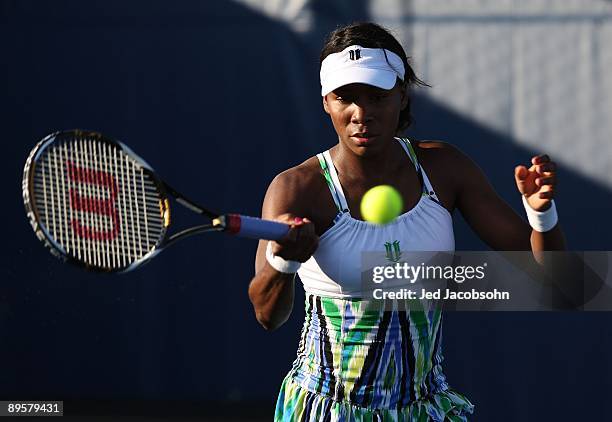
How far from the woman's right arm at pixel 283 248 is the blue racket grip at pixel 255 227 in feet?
0.06

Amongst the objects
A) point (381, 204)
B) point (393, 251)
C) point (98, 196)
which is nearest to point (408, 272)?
point (393, 251)

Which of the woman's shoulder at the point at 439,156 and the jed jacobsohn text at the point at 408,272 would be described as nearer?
the jed jacobsohn text at the point at 408,272

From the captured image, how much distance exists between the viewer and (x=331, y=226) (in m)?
3.15

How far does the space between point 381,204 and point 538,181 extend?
388mm

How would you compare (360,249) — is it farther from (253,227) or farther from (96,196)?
(96,196)

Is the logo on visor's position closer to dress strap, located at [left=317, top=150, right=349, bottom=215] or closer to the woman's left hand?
dress strap, located at [left=317, top=150, right=349, bottom=215]

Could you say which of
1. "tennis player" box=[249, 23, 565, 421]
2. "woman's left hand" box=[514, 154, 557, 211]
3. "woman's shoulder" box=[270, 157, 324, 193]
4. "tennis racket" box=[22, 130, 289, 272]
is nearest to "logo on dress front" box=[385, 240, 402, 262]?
"tennis player" box=[249, 23, 565, 421]

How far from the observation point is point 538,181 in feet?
9.91

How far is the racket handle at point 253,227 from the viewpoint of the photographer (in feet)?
9.16

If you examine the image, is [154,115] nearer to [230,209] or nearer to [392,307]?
[230,209]

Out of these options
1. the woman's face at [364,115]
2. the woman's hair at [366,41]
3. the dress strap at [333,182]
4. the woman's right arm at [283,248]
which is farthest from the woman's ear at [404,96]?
the woman's right arm at [283,248]

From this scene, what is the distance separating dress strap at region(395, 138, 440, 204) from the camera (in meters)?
3.22

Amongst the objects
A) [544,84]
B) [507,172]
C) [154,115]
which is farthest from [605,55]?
[154,115]

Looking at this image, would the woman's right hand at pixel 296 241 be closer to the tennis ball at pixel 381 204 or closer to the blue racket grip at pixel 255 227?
the blue racket grip at pixel 255 227
